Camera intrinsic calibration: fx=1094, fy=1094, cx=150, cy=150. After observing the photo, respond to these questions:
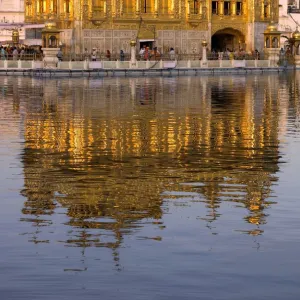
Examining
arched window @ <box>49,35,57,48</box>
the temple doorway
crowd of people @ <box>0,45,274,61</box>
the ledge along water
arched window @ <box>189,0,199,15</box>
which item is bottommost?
the ledge along water

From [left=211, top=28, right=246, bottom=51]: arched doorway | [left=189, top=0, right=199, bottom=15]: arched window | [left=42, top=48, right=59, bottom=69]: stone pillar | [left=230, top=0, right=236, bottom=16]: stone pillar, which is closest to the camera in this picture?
[left=42, top=48, right=59, bottom=69]: stone pillar

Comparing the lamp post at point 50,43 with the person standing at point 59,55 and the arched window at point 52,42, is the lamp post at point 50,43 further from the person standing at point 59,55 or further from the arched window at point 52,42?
the person standing at point 59,55

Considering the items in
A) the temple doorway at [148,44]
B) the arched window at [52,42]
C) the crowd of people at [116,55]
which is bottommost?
the crowd of people at [116,55]

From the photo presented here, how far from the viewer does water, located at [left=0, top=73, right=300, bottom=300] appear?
9.78m

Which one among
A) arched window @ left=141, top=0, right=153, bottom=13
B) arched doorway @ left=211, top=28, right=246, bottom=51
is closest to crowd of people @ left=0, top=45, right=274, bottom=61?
arched window @ left=141, top=0, right=153, bottom=13

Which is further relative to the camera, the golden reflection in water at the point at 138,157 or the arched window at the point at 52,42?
the arched window at the point at 52,42

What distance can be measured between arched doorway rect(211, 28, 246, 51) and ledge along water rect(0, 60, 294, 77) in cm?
1128

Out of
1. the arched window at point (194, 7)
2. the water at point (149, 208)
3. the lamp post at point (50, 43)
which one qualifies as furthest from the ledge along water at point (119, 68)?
the water at point (149, 208)

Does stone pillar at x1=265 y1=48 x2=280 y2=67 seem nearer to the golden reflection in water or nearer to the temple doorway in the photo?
the temple doorway

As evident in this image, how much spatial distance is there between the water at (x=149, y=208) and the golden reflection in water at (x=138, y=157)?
3 centimetres

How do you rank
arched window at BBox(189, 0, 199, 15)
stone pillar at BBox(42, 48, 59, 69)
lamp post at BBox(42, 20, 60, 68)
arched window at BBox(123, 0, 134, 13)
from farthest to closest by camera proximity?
arched window at BBox(189, 0, 199, 15) < arched window at BBox(123, 0, 134, 13) < lamp post at BBox(42, 20, 60, 68) < stone pillar at BBox(42, 48, 59, 69)

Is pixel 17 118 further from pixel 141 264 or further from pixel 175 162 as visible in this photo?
pixel 141 264

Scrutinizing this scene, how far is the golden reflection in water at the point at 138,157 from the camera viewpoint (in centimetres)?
1341

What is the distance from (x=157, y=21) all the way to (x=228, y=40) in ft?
29.3
